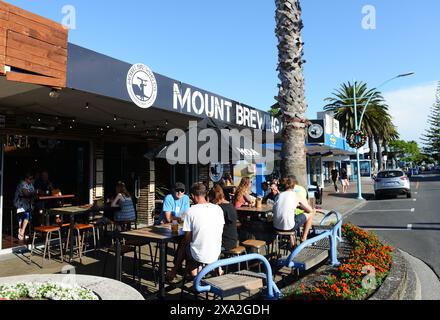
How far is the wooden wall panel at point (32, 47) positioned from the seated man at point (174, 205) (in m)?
2.62

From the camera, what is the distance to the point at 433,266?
20.6 ft

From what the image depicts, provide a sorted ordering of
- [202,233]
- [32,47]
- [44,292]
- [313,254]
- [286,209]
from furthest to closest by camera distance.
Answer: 1. [286,209]
2. [313,254]
3. [32,47]
4. [202,233]
5. [44,292]

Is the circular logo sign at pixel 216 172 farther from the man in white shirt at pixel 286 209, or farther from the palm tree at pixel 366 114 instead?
the palm tree at pixel 366 114

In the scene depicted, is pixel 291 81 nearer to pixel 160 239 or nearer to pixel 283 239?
pixel 283 239

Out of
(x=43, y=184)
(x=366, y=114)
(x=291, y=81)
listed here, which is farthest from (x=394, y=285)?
(x=366, y=114)

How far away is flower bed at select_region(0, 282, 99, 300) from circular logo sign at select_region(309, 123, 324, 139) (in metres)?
18.7

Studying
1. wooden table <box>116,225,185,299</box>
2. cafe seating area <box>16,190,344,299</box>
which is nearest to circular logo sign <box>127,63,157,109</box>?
cafe seating area <box>16,190,344,299</box>

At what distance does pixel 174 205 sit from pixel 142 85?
2.38 meters

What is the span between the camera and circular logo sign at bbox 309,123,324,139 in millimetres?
20344

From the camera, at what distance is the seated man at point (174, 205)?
6.45 meters

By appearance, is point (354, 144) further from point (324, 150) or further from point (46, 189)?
point (46, 189)

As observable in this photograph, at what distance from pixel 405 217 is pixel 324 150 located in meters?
13.0

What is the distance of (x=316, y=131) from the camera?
20.4 metres
